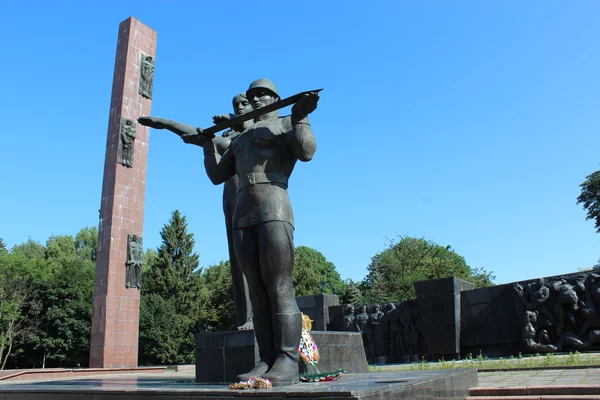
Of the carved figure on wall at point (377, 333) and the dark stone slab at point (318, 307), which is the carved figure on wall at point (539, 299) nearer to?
the carved figure on wall at point (377, 333)

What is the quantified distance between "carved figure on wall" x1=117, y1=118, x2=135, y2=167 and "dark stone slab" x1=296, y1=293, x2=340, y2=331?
7.62 meters

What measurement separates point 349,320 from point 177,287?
992 inches

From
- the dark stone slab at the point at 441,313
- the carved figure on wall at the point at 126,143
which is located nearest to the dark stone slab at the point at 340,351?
the dark stone slab at the point at 441,313

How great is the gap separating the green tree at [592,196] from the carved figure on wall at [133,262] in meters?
25.1

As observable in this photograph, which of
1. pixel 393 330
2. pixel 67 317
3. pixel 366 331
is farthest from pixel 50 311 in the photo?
pixel 393 330

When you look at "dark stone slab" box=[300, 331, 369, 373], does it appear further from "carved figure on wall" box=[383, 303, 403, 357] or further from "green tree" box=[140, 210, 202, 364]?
"green tree" box=[140, 210, 202, 364]

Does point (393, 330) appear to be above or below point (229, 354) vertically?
above

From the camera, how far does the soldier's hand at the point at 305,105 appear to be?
4176 mm

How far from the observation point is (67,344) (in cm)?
2822

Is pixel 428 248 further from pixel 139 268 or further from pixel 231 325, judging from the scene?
pixel 139 268

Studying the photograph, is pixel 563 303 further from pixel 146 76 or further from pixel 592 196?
pixel 592 196

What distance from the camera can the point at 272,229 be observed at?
A: 14.2ft

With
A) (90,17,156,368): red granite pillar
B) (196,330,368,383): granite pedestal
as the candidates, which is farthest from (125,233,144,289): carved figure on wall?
(196,330,368,383): granite pedestal

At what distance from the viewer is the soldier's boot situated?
4066mm
